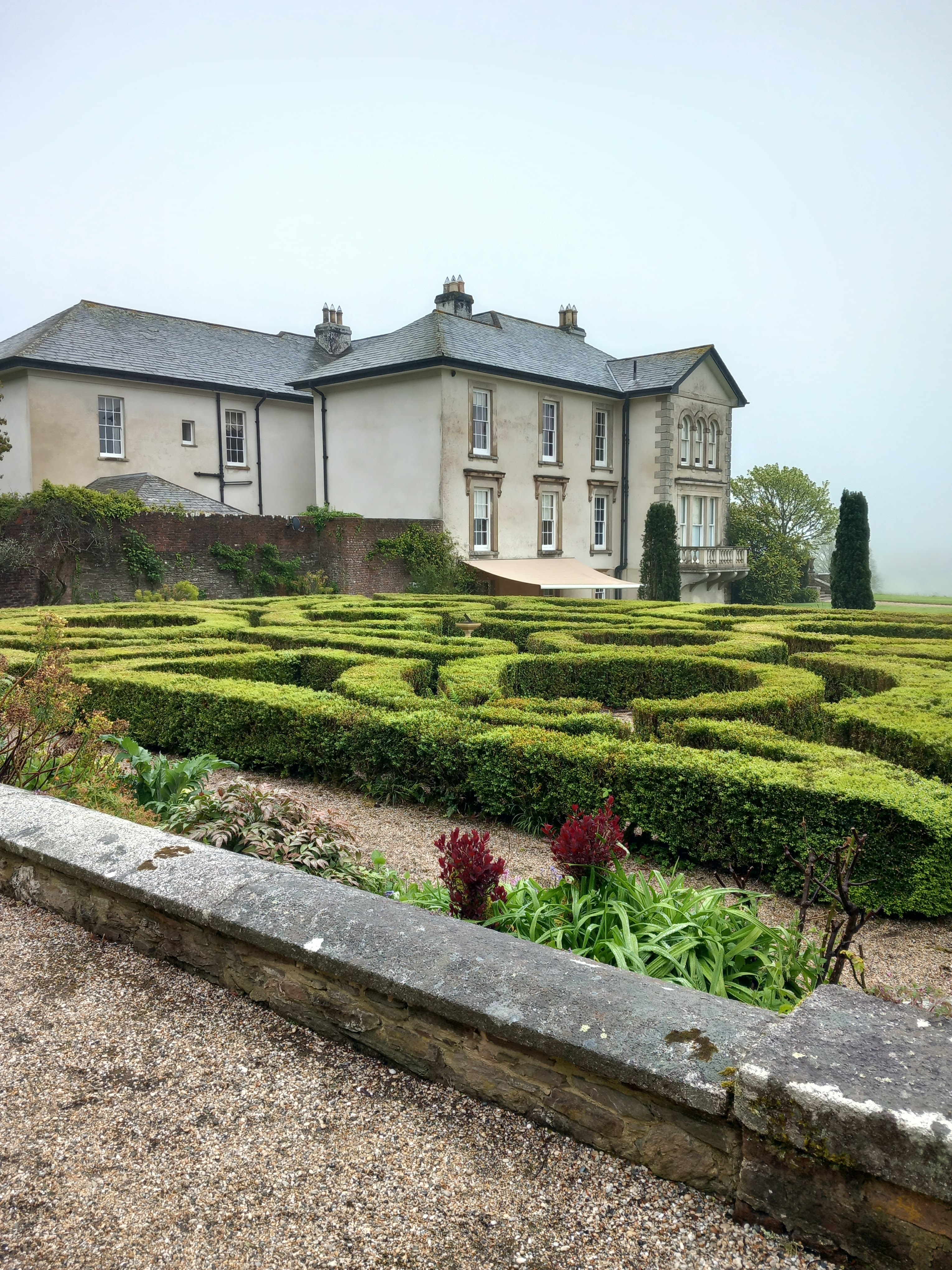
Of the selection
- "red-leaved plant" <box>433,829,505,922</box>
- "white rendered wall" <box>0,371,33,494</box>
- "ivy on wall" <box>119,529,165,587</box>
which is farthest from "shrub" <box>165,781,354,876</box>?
"white rendered wall" <box>0,371,33,494</box>

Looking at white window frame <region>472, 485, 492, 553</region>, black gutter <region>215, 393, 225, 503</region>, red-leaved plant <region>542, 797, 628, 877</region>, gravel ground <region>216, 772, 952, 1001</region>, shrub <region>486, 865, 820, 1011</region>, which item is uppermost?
black gutter <region>215, 393, 225, 503</region>

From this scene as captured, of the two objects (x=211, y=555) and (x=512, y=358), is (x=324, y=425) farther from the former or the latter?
(x=211, y=555)

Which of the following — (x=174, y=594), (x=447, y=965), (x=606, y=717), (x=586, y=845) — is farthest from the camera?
(x=174, y=594)

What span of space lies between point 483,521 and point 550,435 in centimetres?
460

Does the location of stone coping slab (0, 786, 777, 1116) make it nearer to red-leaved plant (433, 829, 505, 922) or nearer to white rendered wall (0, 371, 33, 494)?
red-leaved plant (433, 829, 505, 922)

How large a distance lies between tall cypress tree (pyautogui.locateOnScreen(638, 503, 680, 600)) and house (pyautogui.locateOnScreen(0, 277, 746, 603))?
0.96m

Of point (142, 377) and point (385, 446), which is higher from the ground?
point (142, 377)

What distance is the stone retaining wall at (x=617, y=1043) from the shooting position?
203cm

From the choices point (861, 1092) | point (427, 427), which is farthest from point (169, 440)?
point (861, 1092)

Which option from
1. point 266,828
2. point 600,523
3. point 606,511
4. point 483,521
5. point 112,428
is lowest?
point 266,828

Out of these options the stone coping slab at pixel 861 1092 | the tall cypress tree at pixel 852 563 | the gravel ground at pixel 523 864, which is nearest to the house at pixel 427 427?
the tall cypress tree at pixel 852 563

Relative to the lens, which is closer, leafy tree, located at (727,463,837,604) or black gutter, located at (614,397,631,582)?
black gutter, located at (614,397,631,582)

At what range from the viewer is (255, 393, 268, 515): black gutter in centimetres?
3197

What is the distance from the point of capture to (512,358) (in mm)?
30547
